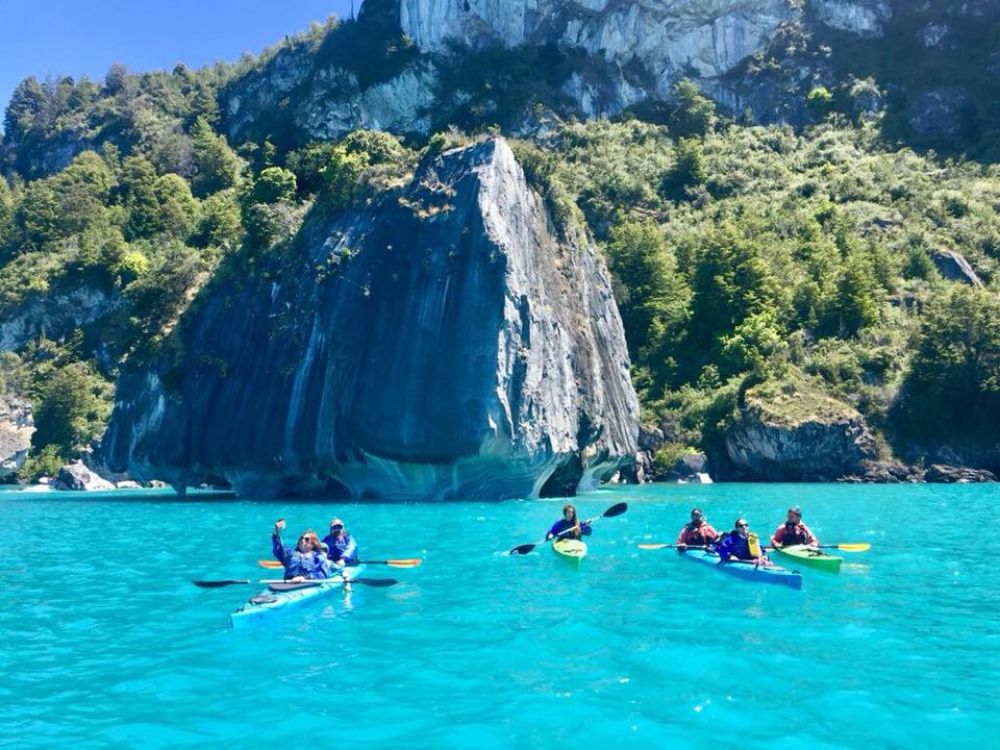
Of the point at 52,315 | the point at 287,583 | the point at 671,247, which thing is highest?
the point at 671,247

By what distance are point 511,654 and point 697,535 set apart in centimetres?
1201

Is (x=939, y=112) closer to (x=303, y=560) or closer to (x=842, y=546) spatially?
(x=842, y=546)

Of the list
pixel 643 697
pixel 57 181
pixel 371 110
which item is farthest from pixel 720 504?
pixel 57 181

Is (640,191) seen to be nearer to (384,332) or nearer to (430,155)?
(430,155)

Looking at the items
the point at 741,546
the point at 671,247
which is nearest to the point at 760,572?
the point at 741,546

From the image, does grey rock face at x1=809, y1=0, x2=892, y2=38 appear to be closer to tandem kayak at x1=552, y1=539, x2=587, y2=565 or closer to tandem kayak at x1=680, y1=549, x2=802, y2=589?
tandem kayak at x1=552, y1=539, x2=587, y2=565

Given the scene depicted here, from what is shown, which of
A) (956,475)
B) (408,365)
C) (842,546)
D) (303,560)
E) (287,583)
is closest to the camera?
(287,583)

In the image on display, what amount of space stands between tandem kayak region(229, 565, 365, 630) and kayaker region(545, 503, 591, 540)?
→ 7.34 metres

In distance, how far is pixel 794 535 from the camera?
23734mm

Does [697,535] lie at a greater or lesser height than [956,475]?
lesser

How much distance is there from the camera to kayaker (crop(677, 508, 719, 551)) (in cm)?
2448

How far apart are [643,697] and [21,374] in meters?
95.7

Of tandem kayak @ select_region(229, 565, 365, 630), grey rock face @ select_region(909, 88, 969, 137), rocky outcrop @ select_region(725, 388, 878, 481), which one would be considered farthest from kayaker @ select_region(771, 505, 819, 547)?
grey rock face @ select_region(909, 88, 969, 137)

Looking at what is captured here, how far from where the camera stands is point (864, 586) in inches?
767
